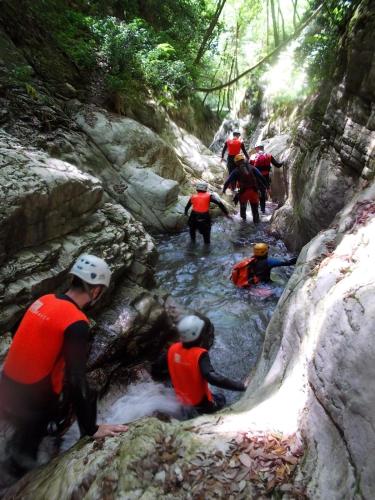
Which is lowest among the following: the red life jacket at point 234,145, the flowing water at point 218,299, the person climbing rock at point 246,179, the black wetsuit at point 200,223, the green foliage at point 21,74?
the flowing water at point 218,299

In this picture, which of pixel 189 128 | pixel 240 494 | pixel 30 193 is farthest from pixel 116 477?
pixel 189 128

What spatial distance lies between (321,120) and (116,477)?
27.9 ft

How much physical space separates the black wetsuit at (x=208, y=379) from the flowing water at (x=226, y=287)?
0.69 m

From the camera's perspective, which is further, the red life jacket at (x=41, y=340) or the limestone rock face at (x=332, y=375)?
the red life jacket at (x=41, y=340)

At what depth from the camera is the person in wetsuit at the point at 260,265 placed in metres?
7.73

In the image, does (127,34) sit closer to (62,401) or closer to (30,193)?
(30,193)

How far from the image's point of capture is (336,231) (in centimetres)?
564

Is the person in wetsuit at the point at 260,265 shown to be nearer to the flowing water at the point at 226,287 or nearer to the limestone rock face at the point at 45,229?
the flowing water at the point at 226,287

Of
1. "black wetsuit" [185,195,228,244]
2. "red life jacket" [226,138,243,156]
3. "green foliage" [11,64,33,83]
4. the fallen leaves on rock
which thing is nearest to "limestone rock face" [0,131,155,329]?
the fallen leaves on rock

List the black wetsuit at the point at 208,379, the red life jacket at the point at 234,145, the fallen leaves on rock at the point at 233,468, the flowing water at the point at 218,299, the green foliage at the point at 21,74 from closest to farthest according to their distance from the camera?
1. the fallen leaves on rock at the point at 233,468
2. the black wetsuit at the point at 208,379
3. the flowing water at the point at 218,299
4. the green foliage at the point at 21,74
5. the red life jacket at the point at 234,145

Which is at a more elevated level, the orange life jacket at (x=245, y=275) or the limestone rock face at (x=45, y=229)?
the limestone rock face at (x=45, y=229)

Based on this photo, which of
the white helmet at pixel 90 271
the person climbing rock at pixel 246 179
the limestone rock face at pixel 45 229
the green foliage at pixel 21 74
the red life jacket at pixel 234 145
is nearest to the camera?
the white helmet at pixel 90 271

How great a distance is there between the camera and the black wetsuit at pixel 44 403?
2799mm

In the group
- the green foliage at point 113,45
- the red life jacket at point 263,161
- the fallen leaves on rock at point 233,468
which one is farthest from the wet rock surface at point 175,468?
the green foliage at point 113,45
